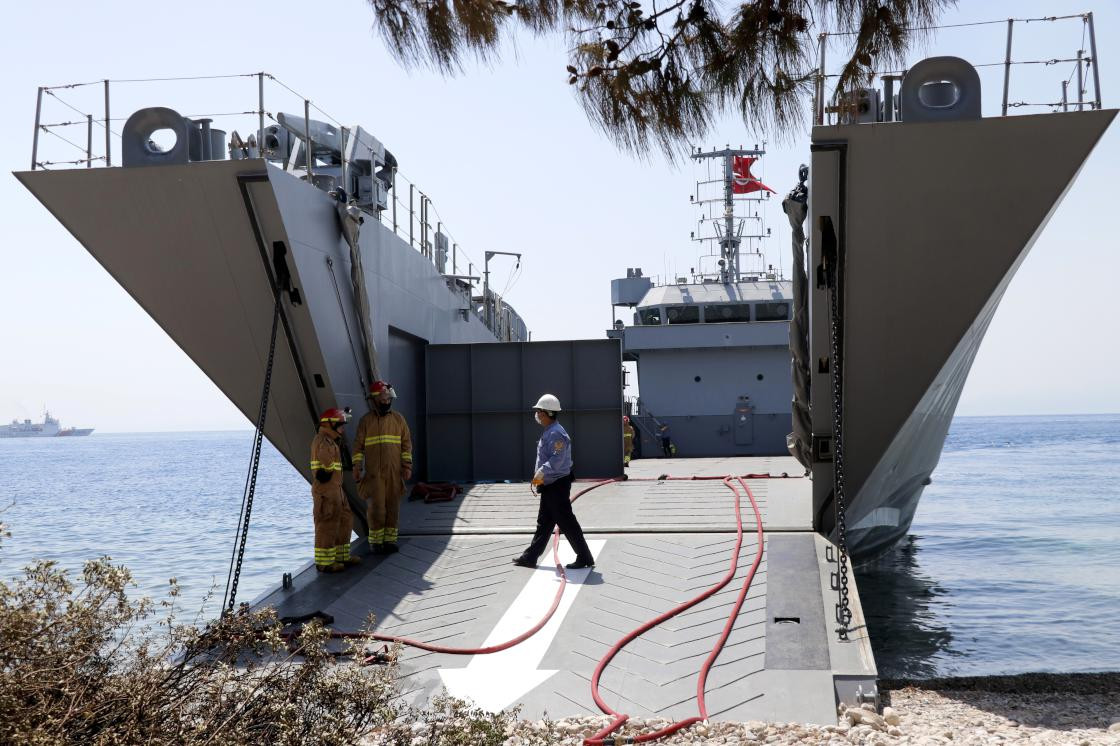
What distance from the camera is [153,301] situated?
855cm

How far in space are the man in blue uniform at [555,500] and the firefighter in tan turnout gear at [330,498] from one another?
145cm

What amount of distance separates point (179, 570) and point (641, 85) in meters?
16.6

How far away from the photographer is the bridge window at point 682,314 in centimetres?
2219

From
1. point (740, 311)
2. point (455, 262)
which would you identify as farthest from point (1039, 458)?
point (455, 262)

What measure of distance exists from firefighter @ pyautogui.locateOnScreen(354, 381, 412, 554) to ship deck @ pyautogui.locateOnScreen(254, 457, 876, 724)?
0.25 metres

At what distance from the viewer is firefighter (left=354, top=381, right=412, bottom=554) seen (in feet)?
28.6

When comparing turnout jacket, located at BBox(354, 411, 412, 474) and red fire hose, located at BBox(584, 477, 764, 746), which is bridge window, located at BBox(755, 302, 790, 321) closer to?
red fire hose, located at BBox(584, 477, 764, 746)

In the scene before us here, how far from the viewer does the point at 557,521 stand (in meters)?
8.02

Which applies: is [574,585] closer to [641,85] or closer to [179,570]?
[641,85]

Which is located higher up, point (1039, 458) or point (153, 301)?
point (153, 301)

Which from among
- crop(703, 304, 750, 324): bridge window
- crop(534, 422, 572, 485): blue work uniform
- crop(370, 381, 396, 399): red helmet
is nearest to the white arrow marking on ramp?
crop(534, 422, 572, 485): blue work uniform

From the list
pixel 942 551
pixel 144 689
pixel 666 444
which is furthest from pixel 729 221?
pixel 144 689

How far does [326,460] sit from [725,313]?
1518 cm

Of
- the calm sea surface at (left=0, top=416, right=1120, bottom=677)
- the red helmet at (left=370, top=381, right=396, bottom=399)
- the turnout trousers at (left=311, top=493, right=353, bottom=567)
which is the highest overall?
the red helmet at (left=370, top=381, right=396, bottom=399)
